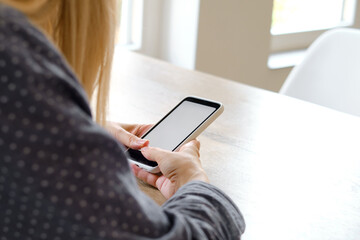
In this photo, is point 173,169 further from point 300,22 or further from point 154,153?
point 300,22

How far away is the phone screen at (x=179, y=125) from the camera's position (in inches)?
37.1

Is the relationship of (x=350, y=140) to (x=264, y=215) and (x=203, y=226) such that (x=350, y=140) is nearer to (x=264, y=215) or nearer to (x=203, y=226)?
(x=264, y=215)

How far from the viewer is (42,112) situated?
0.52 meters

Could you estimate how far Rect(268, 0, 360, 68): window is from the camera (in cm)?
256

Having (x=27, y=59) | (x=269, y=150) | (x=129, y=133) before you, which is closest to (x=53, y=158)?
(x=27, y=59)

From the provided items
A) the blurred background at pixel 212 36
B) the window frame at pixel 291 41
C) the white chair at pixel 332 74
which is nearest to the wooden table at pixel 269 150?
the white chair at pixel 332 74

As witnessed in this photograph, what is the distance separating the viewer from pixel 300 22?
2715mm

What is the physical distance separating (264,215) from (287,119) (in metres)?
0.40

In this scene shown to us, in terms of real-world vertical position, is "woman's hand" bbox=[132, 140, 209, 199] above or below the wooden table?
above

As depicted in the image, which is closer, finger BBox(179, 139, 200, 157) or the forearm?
the forearm

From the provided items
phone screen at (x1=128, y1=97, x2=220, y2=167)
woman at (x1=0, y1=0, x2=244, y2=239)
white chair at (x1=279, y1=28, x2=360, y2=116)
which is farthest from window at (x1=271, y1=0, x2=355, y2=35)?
woman at (x1=0, y1=0, x2=244, y2=239)

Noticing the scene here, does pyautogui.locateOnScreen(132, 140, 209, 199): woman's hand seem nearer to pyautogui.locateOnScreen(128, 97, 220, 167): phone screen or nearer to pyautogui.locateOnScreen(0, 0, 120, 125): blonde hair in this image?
pyautogui.locateOnScreen(128, 97, 220, 167): phone screen

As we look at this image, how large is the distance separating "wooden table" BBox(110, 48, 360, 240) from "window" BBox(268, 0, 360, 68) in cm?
115

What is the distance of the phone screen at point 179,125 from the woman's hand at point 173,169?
0.02 meters
